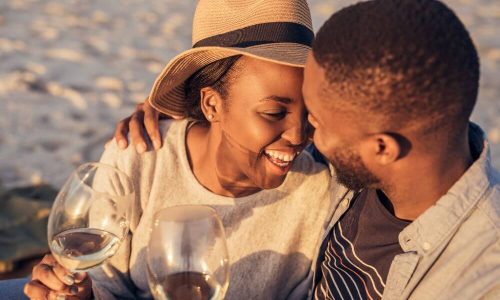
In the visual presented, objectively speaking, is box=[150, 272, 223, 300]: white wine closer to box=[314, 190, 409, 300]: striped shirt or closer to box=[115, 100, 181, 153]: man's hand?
box=[314, 190, 409, 300]: striped shirt

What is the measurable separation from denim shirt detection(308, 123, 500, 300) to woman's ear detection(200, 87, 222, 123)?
0.99 metres

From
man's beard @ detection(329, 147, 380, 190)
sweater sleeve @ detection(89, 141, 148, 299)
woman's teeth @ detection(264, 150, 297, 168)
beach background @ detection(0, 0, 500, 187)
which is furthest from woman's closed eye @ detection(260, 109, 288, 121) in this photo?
beach background @ detection(0, 0, 500, 187)

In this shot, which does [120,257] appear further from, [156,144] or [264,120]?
[264,120]

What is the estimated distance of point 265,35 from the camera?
274 centimetres

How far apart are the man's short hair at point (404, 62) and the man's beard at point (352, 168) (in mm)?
236

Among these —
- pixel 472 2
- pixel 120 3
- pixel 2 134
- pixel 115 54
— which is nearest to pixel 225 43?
pixel 2 134

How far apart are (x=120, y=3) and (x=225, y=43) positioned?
815 cm

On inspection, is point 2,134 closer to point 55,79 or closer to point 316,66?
point 55,79

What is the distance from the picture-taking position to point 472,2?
11.2 metres

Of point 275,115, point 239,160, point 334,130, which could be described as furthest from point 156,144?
point 334,130

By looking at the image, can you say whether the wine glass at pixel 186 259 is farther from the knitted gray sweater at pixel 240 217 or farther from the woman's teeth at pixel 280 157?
the knitted gray sweater at pixel 240 217

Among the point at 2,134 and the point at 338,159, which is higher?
the point at 338,159

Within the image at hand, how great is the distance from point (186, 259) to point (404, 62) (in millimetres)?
934

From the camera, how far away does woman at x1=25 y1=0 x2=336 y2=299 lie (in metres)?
2.73
